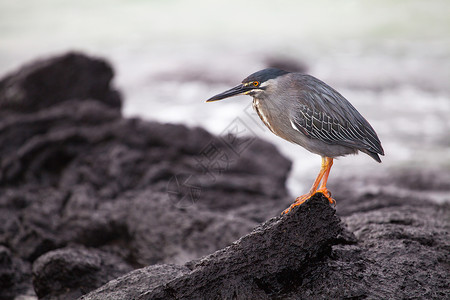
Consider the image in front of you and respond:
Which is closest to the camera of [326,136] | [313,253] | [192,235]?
[313,253]

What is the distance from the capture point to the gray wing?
3996 mm

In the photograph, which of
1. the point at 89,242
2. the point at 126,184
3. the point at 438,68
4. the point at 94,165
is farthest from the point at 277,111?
the point at 438,68

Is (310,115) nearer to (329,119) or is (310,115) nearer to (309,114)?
(309,114)

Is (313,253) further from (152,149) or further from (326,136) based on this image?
(152,149)

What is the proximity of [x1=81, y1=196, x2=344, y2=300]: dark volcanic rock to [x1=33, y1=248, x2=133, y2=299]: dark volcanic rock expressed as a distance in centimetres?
101

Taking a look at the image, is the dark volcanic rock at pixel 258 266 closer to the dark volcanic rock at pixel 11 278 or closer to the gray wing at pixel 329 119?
the gray wing at pixel 329 119

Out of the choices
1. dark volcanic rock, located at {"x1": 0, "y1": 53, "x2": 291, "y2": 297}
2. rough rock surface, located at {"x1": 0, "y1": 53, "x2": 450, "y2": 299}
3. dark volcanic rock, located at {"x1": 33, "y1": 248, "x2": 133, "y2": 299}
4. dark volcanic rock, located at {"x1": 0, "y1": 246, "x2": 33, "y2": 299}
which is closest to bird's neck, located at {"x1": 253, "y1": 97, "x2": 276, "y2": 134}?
rough rock surface, located at {"x1": 0, "y1": 53, "x2": 450, "y2": 299}

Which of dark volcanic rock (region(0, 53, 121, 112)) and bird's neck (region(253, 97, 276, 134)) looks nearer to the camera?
bird's neck (region(253, 97, 276, 134))

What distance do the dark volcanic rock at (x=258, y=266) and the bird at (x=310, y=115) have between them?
55cm

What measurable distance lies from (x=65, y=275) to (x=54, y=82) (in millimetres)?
5735

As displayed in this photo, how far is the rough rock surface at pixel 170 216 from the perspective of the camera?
3.38 meters

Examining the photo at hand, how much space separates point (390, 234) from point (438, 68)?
17.4 meters

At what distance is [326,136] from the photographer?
4035 mm

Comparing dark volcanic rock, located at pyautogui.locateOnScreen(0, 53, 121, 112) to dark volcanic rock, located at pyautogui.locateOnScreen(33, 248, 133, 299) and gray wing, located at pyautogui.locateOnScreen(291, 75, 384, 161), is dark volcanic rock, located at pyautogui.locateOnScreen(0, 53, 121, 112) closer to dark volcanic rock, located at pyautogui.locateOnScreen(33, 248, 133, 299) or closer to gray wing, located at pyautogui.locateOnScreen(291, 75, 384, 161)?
dark volcanic rock, located at pyautogui.locateOnScreen(33, 248, 133, 299)
